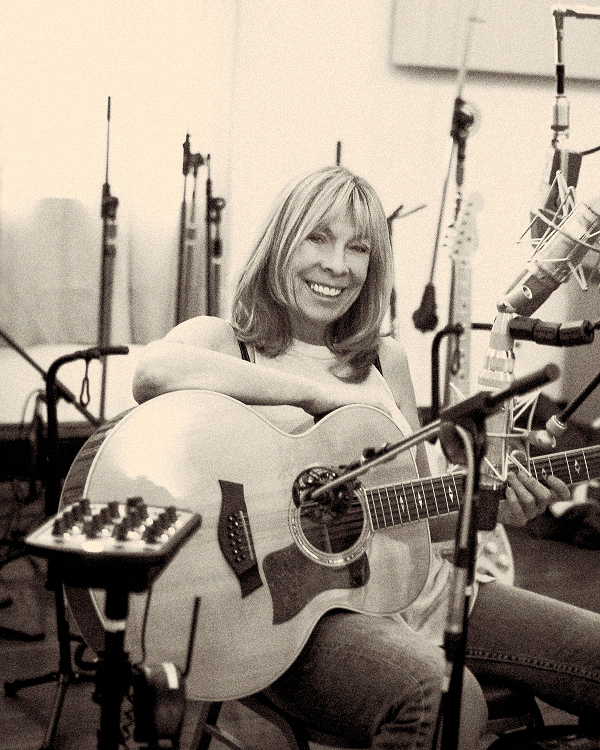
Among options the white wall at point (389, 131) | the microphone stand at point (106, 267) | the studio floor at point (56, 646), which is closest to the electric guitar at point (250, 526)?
the studio floor at point (56, 646)

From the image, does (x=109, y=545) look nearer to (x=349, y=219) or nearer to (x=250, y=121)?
(x=349, y=219)

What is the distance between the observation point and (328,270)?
1.59 m

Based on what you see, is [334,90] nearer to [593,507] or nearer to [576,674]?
[593,507]

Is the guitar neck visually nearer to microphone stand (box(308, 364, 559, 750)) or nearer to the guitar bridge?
the guitar bridge

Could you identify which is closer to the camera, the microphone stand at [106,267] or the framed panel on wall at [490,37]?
the microphone stand at [106,267]

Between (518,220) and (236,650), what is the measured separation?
3492 mm

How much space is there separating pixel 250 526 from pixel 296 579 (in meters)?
0.11

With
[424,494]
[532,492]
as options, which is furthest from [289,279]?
[532,492]

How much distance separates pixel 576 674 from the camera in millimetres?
1358

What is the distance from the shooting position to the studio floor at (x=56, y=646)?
2043mm

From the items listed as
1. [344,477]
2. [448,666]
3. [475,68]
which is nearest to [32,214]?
[475,68]

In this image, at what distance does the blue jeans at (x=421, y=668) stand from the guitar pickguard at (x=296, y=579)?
0.16 ft

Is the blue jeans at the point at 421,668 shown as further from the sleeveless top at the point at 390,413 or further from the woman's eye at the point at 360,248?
the woman's eye at the point at 360,248

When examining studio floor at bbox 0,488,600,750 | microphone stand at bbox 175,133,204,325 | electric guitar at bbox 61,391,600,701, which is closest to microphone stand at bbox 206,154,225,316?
microphone stand at bbox 175,133,204,325
